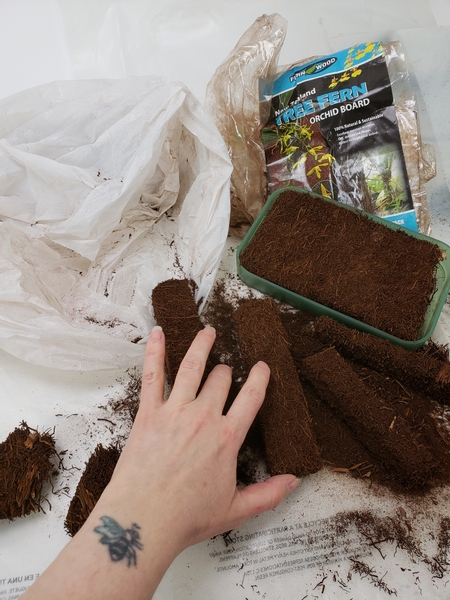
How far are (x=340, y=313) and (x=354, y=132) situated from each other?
0.54 meters

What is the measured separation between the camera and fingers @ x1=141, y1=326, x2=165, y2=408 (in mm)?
848

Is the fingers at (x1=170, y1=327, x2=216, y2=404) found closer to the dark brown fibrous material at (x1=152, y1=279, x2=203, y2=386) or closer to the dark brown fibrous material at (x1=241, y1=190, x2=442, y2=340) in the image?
the dark brown fibrous material at (x1=152, y1=279, x2=203, y2=386)

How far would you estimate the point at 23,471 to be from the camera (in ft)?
3.05

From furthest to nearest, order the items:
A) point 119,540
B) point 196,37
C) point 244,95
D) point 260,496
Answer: point 196,37 < point 244,95 < point 260,496 < point 119,540

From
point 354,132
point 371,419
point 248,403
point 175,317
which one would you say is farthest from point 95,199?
point 371,419

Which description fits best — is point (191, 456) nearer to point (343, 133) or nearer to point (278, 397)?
point (278, 397)

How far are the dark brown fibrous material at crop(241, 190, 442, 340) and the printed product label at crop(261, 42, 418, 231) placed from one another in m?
0.11

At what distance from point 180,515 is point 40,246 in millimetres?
796

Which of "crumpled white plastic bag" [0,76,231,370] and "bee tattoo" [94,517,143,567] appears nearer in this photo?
"bee tattoo" [94,517,143,567]

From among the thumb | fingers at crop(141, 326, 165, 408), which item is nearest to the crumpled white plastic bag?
fingers at crop(141, 326, 165, 408)

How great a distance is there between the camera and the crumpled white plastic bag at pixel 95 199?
3.51 ft

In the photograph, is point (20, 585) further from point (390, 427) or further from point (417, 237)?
point (417, 237)

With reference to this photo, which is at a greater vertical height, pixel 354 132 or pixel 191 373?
pixel 354 132

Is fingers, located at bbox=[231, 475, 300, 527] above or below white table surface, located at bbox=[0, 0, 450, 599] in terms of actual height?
below
